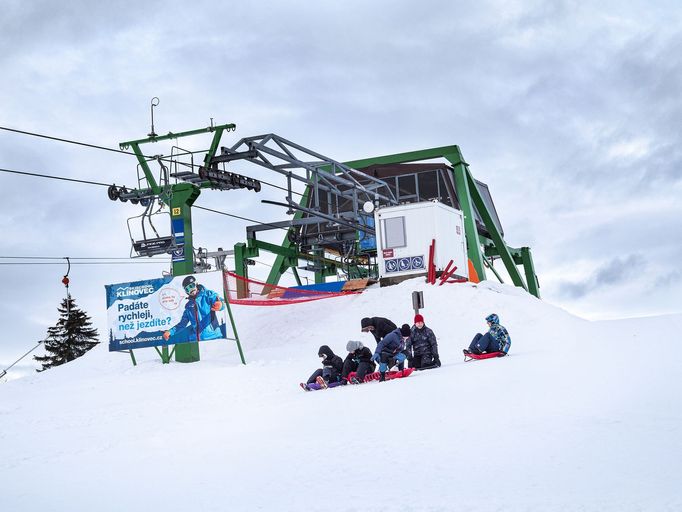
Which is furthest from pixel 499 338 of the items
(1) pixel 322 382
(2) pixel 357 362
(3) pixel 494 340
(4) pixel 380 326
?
(1) pixel 322 382

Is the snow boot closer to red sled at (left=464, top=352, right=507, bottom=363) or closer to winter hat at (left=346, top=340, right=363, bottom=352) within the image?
winter hat at (left=346, top=340, right=363, bottom=352)

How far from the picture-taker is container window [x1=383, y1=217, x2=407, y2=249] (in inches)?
1093

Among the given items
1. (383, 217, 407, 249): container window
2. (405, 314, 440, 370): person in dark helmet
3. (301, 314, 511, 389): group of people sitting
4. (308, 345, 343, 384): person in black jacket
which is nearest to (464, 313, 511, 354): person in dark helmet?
(301, 314, 511, 389): group of people sitting

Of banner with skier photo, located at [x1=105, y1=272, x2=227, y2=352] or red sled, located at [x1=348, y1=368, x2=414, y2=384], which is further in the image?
banner with skier photo, located at [x1=105, y1=272, x2=227, y2=352]

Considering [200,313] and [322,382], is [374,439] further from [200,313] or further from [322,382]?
[200,313]

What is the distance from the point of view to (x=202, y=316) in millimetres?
21156

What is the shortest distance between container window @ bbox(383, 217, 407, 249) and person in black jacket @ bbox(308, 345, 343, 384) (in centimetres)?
1170

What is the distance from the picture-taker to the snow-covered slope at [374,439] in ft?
25.4

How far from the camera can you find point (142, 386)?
61.6 feet

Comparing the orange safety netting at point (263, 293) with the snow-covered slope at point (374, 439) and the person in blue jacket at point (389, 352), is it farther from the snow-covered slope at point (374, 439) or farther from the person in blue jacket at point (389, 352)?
the person in blue jacket at point (389, 352)

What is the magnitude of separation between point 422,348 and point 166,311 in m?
7.92

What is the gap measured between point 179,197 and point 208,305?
3.54 metres

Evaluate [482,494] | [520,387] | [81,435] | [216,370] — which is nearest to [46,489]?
[81,435]

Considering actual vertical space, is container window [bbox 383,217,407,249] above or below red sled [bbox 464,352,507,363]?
above
